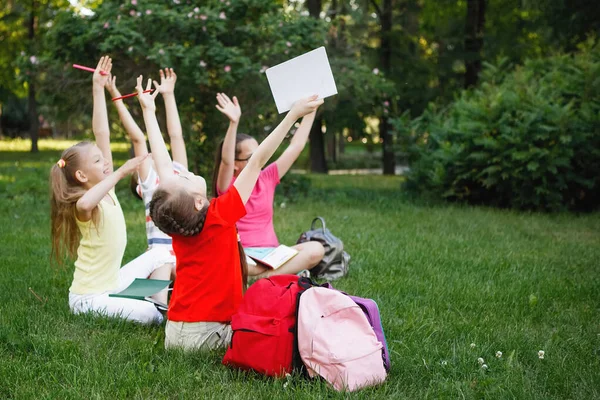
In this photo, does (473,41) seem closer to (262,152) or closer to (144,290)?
(144,290)

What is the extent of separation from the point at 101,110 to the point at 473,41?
1185 cm

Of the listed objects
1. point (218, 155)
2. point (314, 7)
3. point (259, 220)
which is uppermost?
point (314, 7)

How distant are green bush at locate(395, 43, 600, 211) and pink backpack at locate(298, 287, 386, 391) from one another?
20.5ft

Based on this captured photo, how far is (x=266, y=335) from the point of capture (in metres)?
2.93

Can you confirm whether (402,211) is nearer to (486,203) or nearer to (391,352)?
(486,203)

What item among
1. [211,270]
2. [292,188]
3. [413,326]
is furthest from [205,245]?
[292,188]

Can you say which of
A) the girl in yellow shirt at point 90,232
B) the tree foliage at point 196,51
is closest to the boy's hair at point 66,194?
the girl in yellow shirt at point 90,232

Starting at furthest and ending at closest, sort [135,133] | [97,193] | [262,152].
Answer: [135,133] → [97,193] → [262,152]

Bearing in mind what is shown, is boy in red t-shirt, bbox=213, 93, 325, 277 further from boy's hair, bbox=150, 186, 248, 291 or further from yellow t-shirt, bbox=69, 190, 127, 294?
boy's hair, bbox=150, 186, 248, 291

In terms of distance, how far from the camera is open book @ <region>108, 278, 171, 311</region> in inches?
149

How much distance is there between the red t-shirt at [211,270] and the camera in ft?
10.3

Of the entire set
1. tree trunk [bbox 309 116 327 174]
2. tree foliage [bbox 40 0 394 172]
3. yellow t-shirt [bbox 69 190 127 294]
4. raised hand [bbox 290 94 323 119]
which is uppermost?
tree foliage [bbox 40 0 394 172]

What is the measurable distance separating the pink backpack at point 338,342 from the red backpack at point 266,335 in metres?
0.07

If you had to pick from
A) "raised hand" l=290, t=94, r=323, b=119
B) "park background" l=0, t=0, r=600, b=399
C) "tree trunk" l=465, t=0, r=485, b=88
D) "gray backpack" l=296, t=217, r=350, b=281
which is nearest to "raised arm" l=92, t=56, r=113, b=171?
"park background" l=0, t=0, r=600, b=399
